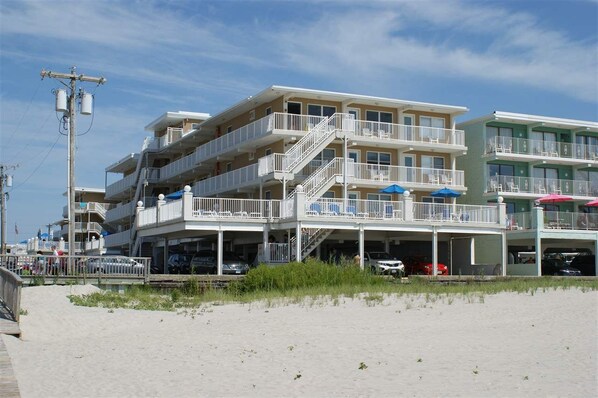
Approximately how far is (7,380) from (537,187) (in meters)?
46.8

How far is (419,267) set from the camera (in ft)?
140

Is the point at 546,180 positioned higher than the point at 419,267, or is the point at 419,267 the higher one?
the point at 546,180

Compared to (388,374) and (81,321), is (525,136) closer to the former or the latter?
(81,321)

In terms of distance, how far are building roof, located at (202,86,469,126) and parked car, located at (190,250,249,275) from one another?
10140 millimetres

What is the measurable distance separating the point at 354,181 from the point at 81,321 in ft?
88.0

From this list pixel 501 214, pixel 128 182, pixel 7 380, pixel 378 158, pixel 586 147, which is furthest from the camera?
pixel 128 182

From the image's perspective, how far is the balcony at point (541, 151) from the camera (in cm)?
5150

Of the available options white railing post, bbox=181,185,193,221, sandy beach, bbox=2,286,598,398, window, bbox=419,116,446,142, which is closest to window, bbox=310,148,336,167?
window, bbox=419,116,446,142

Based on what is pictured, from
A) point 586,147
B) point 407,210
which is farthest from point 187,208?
point 586,147

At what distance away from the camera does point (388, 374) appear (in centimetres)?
1166

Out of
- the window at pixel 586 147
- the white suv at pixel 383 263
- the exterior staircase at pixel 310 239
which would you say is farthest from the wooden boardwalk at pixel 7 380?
the window at pixel 586 147

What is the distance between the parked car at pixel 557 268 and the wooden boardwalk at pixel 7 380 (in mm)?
38799

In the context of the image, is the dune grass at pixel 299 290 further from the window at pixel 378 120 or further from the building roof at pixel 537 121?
the building roof at pixel 537 121

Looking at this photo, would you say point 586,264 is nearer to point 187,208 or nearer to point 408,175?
point 408,175
